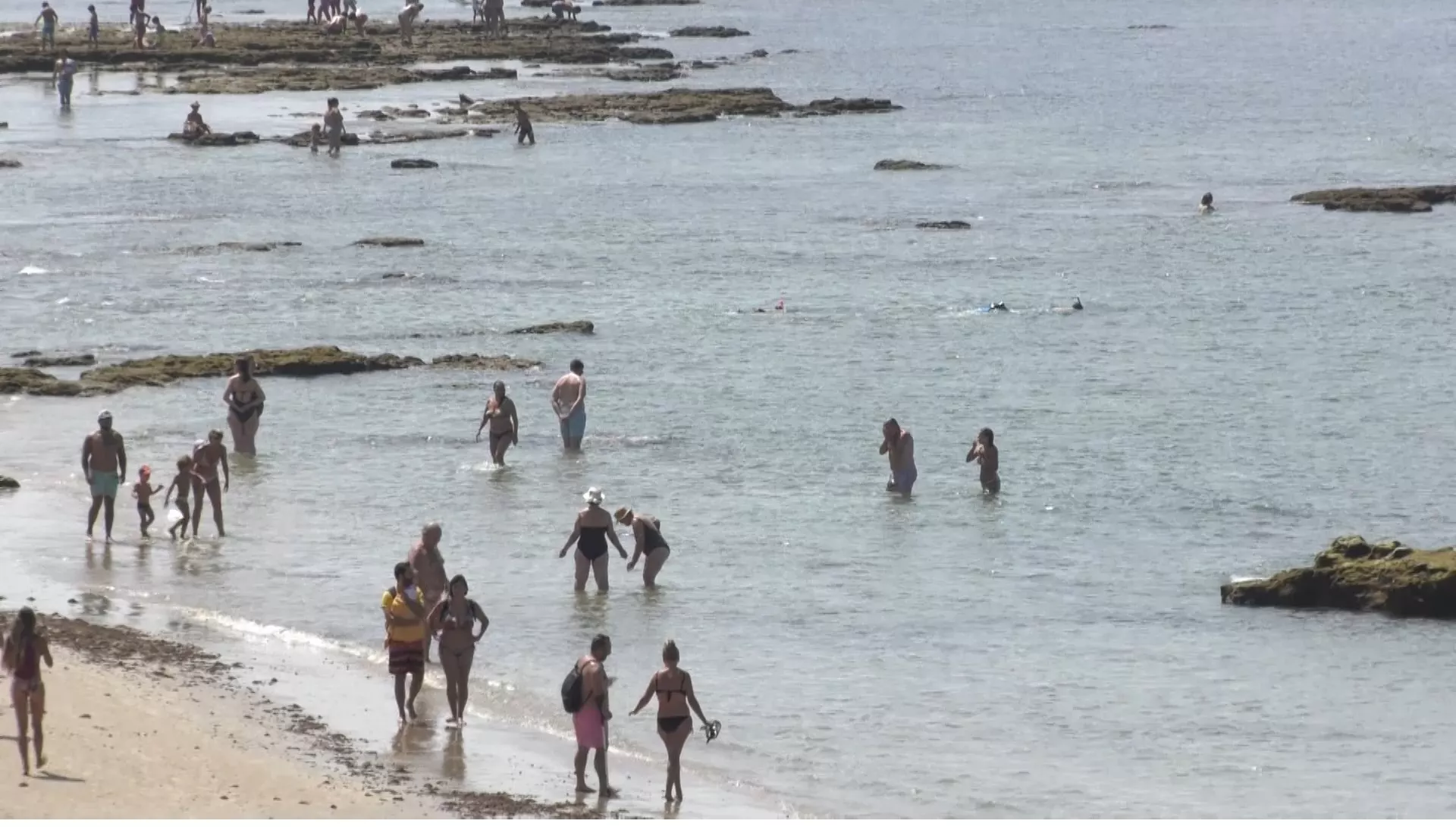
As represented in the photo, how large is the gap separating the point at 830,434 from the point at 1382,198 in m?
28.1

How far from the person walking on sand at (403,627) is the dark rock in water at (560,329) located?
2072 cm

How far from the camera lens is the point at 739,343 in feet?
126

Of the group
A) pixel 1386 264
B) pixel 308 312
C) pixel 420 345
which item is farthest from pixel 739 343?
pixel 1386 264

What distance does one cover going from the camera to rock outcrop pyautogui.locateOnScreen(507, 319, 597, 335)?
3838cm

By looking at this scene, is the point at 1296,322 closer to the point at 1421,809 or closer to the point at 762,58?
the point at 1421,809

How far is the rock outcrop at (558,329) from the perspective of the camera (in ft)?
126

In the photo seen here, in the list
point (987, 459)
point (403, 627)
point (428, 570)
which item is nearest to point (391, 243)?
point (987, 459)

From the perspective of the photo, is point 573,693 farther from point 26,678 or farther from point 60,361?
point 60,361

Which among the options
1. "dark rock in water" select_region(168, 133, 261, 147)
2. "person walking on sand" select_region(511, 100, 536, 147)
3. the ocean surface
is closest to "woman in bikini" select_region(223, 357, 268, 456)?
the ocean surface

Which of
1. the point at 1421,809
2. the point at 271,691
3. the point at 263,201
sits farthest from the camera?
the point at 263,201

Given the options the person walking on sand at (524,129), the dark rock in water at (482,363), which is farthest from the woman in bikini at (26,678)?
the person walking on sand at (524,129)

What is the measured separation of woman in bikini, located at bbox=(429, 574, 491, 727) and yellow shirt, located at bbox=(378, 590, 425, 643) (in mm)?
139

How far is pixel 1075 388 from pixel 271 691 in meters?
19.1

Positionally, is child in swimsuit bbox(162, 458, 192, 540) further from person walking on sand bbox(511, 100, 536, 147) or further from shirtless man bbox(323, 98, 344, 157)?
person walking on sand bbox(511, 100, 536, 147)
